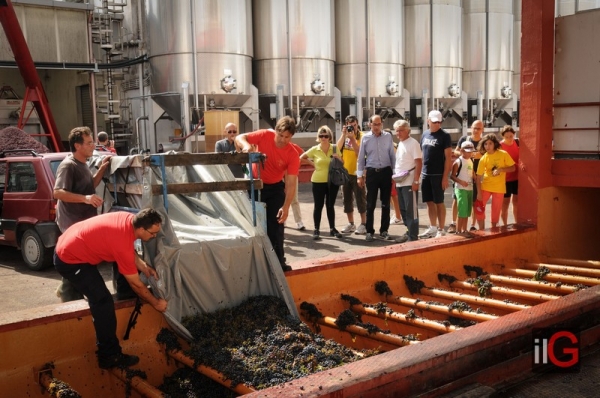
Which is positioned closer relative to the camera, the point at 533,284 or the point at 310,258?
the point at 533,284

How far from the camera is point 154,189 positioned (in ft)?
17.0

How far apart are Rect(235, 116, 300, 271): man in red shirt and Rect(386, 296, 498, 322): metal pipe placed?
138 cm

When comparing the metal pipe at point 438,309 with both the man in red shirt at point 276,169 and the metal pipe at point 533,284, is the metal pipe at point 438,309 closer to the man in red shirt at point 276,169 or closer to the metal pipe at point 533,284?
the metal pipe at point 533,284

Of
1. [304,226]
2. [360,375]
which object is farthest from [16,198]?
[360,375]

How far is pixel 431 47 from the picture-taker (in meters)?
24.2

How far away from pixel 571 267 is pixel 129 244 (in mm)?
5391

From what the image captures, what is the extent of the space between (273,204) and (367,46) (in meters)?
16.2

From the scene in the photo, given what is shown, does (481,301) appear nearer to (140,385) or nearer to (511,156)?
(140,385)

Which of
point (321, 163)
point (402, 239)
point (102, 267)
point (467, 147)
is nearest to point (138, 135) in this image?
point (321, 163)

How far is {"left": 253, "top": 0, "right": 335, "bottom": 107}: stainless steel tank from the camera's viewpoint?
19.4 m

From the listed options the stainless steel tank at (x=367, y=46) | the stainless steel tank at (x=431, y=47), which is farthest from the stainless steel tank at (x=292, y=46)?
the stainless steel tank at (x=431, y=47)

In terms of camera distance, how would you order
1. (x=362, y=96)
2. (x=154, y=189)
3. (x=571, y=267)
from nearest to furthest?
(x=154, y=189)
(x=571, y=267)
(x=362, y=96)

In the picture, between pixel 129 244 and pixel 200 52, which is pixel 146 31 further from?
pixel 129 244

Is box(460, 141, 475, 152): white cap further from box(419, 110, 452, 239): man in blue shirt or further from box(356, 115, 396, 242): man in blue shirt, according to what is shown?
box(356, 115, 396, 242): man in blue shirt
